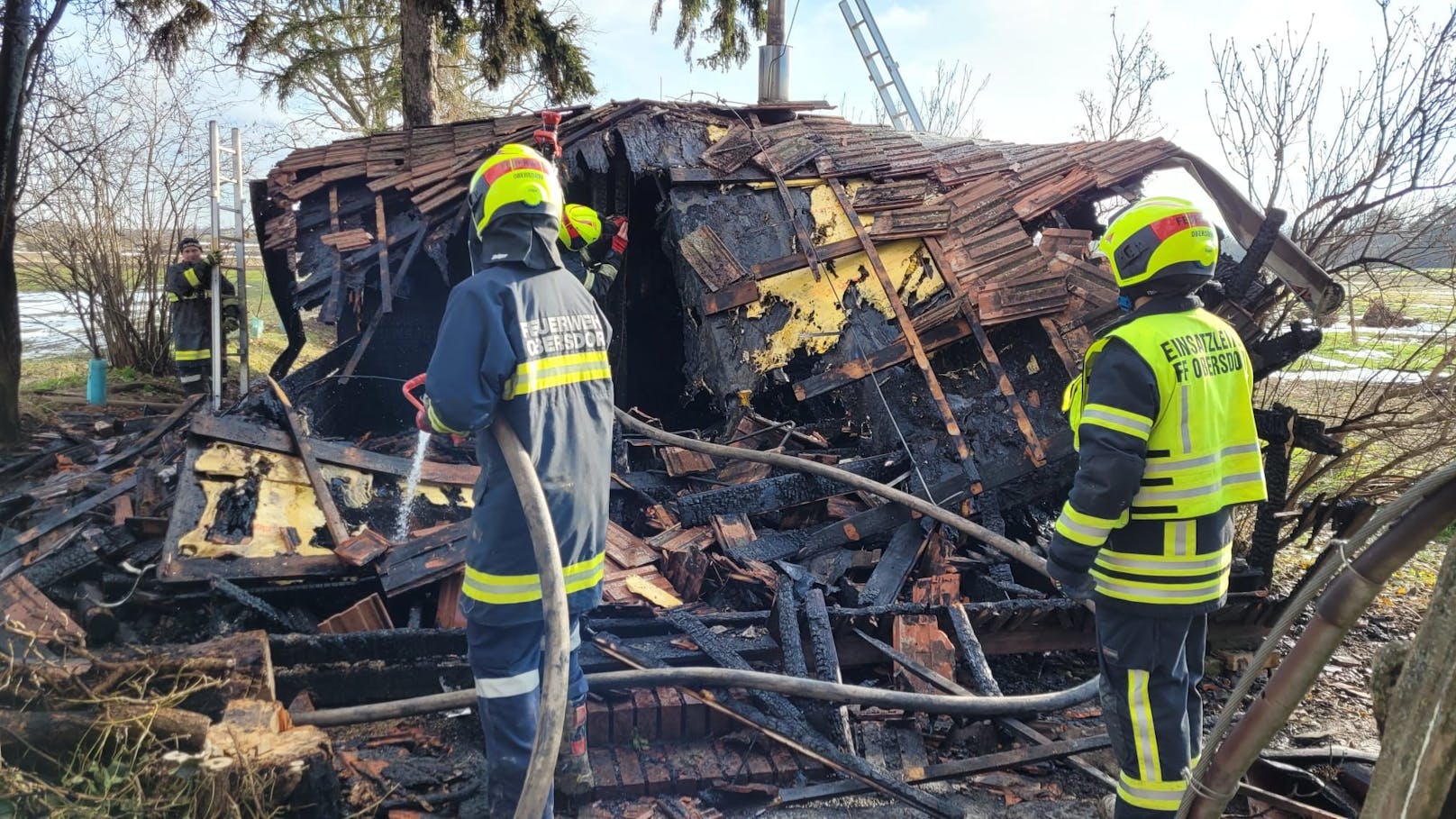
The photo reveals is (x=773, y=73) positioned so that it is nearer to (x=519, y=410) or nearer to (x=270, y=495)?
(x=270, y=495)

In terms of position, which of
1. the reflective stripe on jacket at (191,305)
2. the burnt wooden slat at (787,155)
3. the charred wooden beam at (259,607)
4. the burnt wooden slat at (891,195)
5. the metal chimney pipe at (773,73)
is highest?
the metal chimney pipe at (773,73)

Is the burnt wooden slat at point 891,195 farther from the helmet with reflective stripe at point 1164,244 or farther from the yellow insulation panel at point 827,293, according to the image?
the helmet with reflective stripe at point 1164,244

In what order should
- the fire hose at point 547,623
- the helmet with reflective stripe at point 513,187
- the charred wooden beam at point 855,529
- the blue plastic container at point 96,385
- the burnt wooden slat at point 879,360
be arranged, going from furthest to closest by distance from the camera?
1. the blue plastic container at point 96,385
2. the burnt wooden slat at point 879,360
3. the charred wooden beam at point 855,529
4. the helmet with reflective stripe at point 513,187
5. the fire hose at point 547,623

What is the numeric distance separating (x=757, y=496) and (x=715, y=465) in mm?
648

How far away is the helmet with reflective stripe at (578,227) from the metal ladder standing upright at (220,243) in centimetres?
402

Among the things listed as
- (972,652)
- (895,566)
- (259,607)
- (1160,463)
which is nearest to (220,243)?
(259,607)

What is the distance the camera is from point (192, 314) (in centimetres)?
913

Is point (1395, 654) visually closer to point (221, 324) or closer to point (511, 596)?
point (511, 596)

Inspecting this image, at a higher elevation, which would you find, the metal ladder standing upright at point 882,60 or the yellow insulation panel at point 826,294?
the metal ladder standing upright at point 882,60

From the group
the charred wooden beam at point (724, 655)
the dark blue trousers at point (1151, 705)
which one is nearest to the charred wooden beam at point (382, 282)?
the charred wooden beam at point (724, 655)

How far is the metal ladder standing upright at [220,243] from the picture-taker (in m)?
7.64

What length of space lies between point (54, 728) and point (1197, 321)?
4160 millimetres

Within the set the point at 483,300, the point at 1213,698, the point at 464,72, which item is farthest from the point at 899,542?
the point at 464,72

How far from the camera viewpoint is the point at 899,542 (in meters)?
5.33
